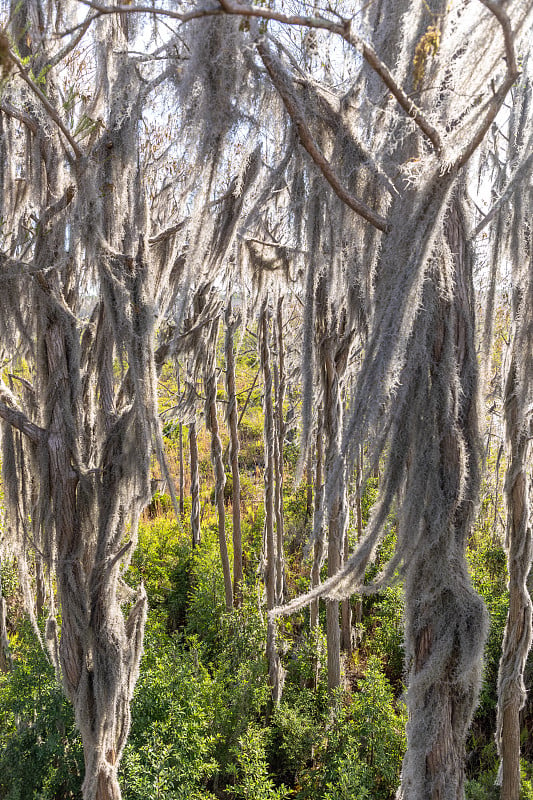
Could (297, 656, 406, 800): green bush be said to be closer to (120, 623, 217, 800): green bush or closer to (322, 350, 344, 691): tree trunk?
(322, 350, 344, 691): tree trunk

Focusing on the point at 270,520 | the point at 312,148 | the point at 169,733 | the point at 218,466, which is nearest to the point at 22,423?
the point at 312,148

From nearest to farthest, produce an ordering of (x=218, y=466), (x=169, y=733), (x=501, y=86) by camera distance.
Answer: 1. (x=501, y=86)
2. (x=169, y=733)
3. (x=218, y=466)

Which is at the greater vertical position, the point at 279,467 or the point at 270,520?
the point at 279,467

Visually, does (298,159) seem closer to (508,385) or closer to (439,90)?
(439,90)

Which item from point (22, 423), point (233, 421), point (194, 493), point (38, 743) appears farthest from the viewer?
point (194, 493)

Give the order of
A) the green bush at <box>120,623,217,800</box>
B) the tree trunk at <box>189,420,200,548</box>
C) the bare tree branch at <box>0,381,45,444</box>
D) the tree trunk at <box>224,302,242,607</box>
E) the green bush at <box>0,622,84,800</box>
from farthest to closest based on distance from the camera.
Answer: the tree trunk at <box>189,420,200,548</box>, the tree trunk at <box>224,302,242,607</box>, the green bush at <box>0,622,84,800</box>, the green bush at <box>120,623,217,800</box>, the bare tree branch at <box>0,381,45,444</box>

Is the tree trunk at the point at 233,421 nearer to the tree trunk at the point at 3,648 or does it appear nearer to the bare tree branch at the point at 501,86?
the tree trunk at the point at 3,648

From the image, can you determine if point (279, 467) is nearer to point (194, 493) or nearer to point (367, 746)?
point (194, 493)

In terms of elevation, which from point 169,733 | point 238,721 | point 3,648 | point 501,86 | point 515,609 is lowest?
point 238,721

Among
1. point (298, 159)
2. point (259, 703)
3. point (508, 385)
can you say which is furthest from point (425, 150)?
point (259, 703)

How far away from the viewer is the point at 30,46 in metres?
3.29

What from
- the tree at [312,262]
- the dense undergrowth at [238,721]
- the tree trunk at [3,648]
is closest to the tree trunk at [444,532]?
the tree at [312,262]

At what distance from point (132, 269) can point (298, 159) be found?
142 centimetres

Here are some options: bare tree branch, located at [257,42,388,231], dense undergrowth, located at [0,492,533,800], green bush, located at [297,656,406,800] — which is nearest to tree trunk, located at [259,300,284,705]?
dense undergrowth, located at [0,492,533,800]
